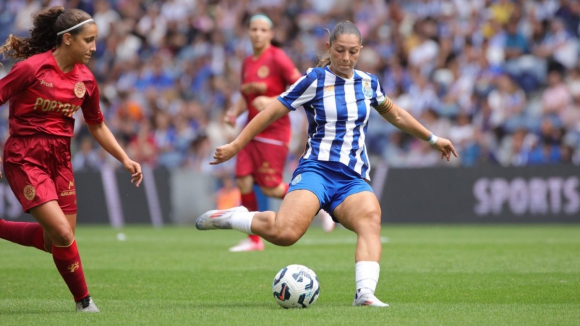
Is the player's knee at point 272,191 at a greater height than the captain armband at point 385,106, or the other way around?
the captain armband at point 385,106

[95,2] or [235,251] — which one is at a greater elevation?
[95,2]

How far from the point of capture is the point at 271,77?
1155cm

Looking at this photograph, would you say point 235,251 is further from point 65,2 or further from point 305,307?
point 65,2

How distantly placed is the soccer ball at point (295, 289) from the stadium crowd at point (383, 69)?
1211 cm

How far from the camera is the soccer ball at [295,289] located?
21.0ft

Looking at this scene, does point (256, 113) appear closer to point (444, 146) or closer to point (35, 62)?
point (444, 146)

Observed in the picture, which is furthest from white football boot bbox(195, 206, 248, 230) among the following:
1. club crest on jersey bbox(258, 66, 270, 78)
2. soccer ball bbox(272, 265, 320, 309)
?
club crest on jersey bbox(258, 66, 270, 78)

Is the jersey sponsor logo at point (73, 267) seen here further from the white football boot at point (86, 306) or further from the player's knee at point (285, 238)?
the player's knee at point (285, 238)

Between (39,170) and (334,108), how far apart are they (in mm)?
2291

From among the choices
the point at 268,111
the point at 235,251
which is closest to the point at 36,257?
the point at 235,251

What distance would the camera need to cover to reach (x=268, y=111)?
684 cm

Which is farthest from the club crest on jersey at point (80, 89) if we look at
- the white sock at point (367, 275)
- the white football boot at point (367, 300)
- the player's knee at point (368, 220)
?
the white football boot at point (367, 300)

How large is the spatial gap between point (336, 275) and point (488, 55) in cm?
1219

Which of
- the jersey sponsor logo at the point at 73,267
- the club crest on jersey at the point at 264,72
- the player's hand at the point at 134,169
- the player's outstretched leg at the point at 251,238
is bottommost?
the player's outstretched leg at the point at 251,238
